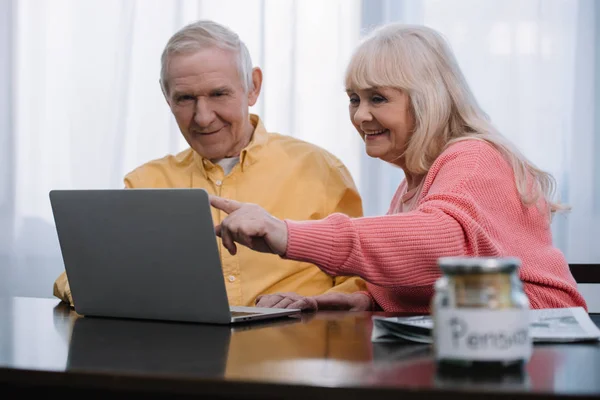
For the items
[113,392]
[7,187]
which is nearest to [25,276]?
[7,187]

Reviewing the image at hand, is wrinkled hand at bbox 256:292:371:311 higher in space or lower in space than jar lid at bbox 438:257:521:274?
lower

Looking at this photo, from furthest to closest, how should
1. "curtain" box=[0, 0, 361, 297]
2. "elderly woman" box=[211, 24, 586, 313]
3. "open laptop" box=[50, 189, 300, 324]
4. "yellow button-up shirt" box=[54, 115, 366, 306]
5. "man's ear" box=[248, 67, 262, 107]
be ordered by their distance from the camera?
"curtain" box=[0, 0, 361, 297] < "man's ear" box=[248, 67, 262, 107] < "yellow button-up shirt" box=[54, 115, 366, 306] < "elderly woman" box=[211, 24, 586, 313] < "open laptop" box=[50, 189, 300, 324]

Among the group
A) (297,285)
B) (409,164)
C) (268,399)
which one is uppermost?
(409,164)

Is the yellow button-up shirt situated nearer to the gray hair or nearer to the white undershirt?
the white undershirt

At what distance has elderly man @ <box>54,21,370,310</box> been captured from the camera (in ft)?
6.23

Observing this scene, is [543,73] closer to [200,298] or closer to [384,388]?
[200,298]

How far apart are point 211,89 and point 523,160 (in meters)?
0.74

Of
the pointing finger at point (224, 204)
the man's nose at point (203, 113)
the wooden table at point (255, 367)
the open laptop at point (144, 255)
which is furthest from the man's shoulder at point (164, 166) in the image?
the wooden table at point (255, 367)

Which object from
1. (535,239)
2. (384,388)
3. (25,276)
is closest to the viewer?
(384,388)

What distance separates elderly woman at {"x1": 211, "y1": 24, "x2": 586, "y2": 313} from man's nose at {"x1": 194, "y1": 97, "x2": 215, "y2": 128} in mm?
348

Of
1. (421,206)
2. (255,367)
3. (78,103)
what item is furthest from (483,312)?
(78,103)

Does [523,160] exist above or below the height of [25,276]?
above

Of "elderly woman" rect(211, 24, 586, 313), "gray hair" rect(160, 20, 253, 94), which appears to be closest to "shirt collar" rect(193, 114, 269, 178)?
"gray hair" rect(160, 20, 253, 94)

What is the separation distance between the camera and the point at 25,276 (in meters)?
2.97
